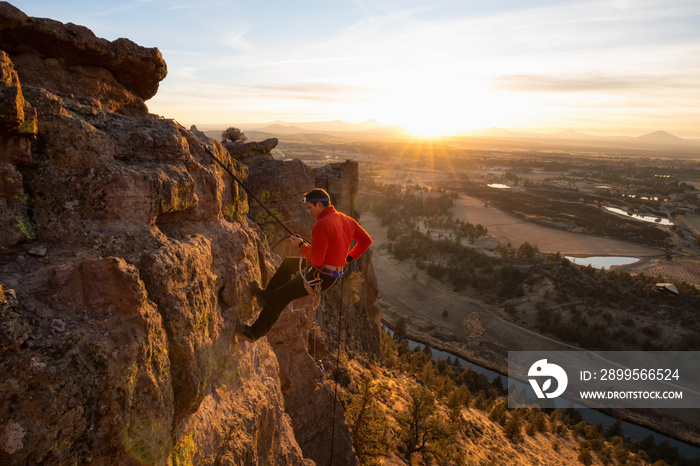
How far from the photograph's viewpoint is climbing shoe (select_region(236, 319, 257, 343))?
5.18 metres

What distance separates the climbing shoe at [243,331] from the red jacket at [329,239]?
4.13 feet

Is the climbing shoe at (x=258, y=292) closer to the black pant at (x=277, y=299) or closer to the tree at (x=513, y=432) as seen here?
the black pant at (x=277, y=299)

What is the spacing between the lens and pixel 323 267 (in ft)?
17.6

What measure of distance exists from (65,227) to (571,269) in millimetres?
46517

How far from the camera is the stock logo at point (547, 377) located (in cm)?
2819

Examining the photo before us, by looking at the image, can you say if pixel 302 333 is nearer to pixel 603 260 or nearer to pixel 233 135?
pixel 233 135

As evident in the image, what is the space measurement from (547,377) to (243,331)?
3168 cm

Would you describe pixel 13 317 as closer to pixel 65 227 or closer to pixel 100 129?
pixel 65 227

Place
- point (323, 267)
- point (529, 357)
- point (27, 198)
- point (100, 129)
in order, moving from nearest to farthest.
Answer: point (27, 198) → point (100, 129) → point (323, 267) → point (529, 357)

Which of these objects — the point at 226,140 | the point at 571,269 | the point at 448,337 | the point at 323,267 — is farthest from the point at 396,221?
the point at 323,267

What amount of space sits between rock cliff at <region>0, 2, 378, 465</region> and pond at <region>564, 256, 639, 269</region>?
53494mm

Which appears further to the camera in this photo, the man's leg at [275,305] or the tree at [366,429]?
the tree at [366,429]

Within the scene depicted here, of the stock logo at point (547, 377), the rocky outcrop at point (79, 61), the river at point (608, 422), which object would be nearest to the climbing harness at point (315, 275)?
the rocky outcrop at point (79, 61)

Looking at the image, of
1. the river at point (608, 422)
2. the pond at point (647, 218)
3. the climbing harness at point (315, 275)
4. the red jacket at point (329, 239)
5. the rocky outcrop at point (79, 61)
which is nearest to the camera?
the rocky outcrop at point (79, 61)
